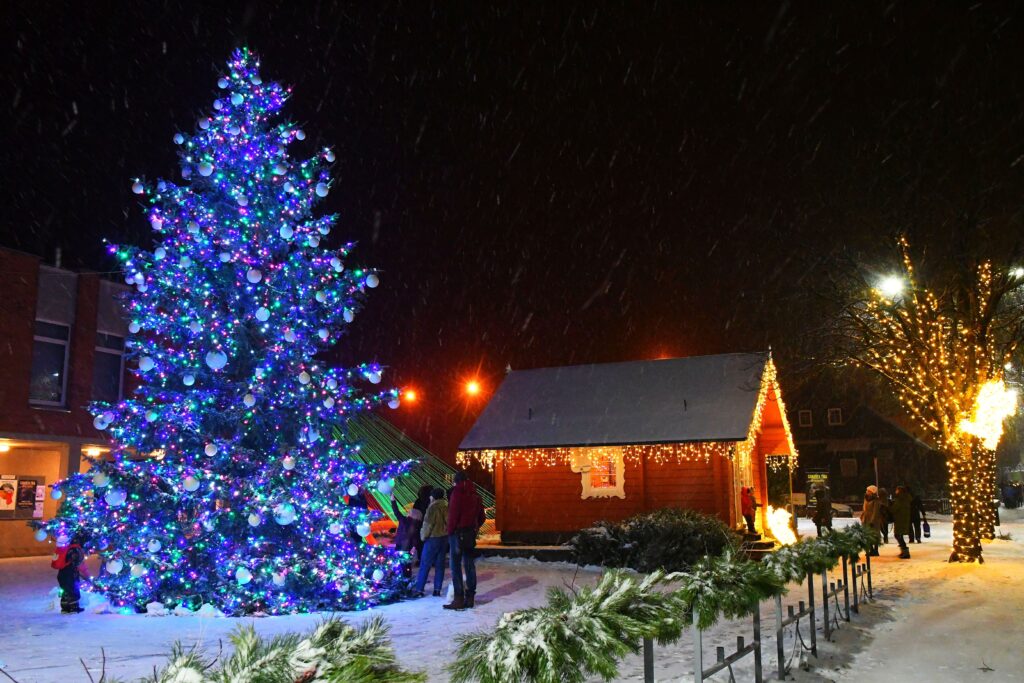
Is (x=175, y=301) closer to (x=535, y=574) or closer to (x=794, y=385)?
(x=535, y=574)

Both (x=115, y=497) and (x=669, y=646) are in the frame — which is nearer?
(x=669, y=646)

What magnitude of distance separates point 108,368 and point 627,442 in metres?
15.0

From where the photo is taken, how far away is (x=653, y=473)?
77.0ft

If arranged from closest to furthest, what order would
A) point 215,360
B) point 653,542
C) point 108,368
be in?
point 215,360, point 653,542, point 108,368

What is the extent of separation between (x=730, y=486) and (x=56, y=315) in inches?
732

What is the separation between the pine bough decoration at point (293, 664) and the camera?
8.83 feet

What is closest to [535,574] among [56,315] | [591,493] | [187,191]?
[591,493]

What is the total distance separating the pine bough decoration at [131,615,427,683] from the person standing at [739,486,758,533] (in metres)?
20.6

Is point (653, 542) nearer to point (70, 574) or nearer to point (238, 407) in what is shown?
point (238, 407)

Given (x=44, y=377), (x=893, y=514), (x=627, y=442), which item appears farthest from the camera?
(x=627, y=442)

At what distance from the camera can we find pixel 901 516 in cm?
2048

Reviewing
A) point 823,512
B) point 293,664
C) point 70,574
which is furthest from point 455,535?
point 823,512

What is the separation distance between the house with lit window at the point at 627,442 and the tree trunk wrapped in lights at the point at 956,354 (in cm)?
376

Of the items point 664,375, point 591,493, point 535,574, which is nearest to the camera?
point 535,574
